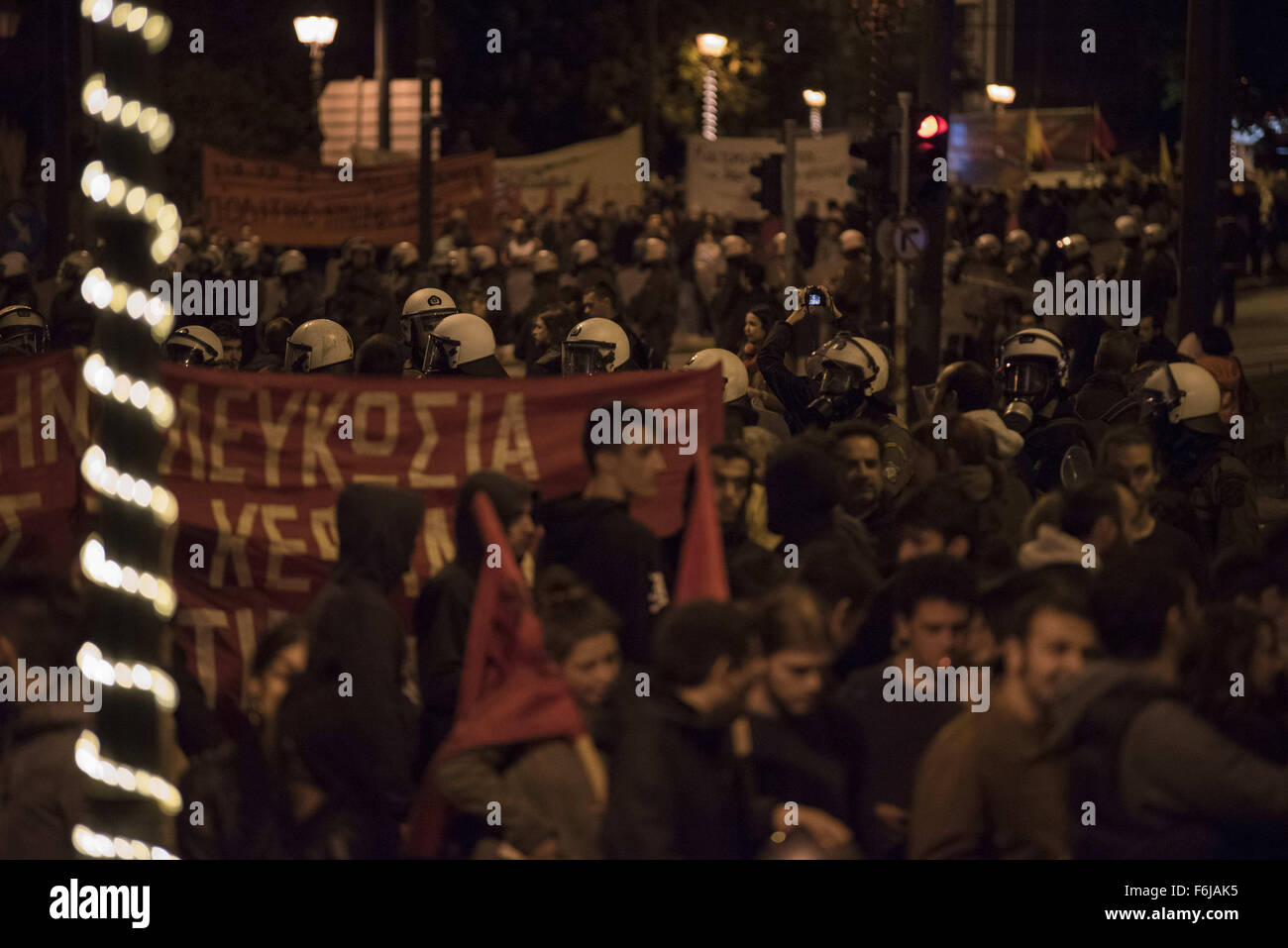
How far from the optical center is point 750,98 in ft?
166

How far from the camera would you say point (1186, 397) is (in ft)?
31.9

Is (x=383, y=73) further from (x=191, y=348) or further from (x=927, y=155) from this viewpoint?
(x=191, y=348)

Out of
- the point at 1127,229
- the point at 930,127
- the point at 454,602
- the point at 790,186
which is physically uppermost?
the point at 930,127

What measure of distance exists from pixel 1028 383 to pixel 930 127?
702 centimetres

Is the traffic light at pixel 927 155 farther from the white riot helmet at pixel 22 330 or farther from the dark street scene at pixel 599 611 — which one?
the white riot helmet at pixel 22 330

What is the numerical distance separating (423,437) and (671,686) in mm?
2676

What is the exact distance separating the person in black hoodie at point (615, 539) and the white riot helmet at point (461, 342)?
12.1 ft

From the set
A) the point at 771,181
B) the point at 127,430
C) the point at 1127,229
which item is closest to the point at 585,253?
the point at 771,181

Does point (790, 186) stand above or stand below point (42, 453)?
above

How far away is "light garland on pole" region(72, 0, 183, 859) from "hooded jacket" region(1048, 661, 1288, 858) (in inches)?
84.6

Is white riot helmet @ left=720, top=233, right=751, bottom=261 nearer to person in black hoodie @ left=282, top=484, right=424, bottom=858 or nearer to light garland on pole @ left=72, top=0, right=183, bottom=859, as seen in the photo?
person in black hoodie @ left=282, top=484, right=424, bottom=858

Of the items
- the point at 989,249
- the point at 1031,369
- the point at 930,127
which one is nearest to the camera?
the point at 1031,369

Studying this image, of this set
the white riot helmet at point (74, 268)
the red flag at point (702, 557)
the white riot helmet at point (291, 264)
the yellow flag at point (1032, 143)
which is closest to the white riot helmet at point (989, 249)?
the white riot helmet at point (291, 264)

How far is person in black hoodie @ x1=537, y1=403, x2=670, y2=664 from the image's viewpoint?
6906 millimetres
